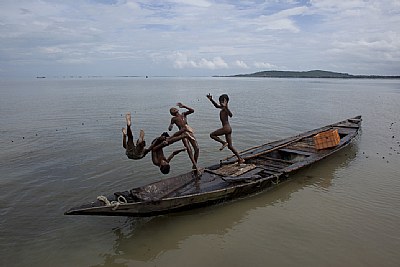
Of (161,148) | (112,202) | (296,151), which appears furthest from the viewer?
(296,151)

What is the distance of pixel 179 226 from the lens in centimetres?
660

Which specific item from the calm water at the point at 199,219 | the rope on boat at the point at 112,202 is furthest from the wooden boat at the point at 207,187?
the calm water at the point at 199,219

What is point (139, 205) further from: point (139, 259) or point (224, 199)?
point (224, 199)

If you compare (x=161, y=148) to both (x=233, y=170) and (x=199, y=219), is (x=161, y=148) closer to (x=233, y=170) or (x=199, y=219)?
(x=199, y=219)

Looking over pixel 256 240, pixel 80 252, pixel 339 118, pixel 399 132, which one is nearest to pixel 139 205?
pixel 80 252

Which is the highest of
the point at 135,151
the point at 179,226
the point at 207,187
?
the point at 135,151

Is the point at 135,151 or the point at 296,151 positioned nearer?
the point at 135,151

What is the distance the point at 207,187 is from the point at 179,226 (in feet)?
3.91

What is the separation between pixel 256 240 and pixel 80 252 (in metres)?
3.50

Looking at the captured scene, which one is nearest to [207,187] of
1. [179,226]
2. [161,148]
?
[179,226]

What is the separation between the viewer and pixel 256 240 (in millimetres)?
6195

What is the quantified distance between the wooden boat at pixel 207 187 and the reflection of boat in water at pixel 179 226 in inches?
10.7

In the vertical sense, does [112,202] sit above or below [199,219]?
above

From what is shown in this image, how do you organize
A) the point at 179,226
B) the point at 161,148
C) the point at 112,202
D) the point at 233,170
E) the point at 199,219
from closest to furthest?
the point at 112,202, the point at 179,226, the point at 199,219, the point at 161,148, the point at 233,170
